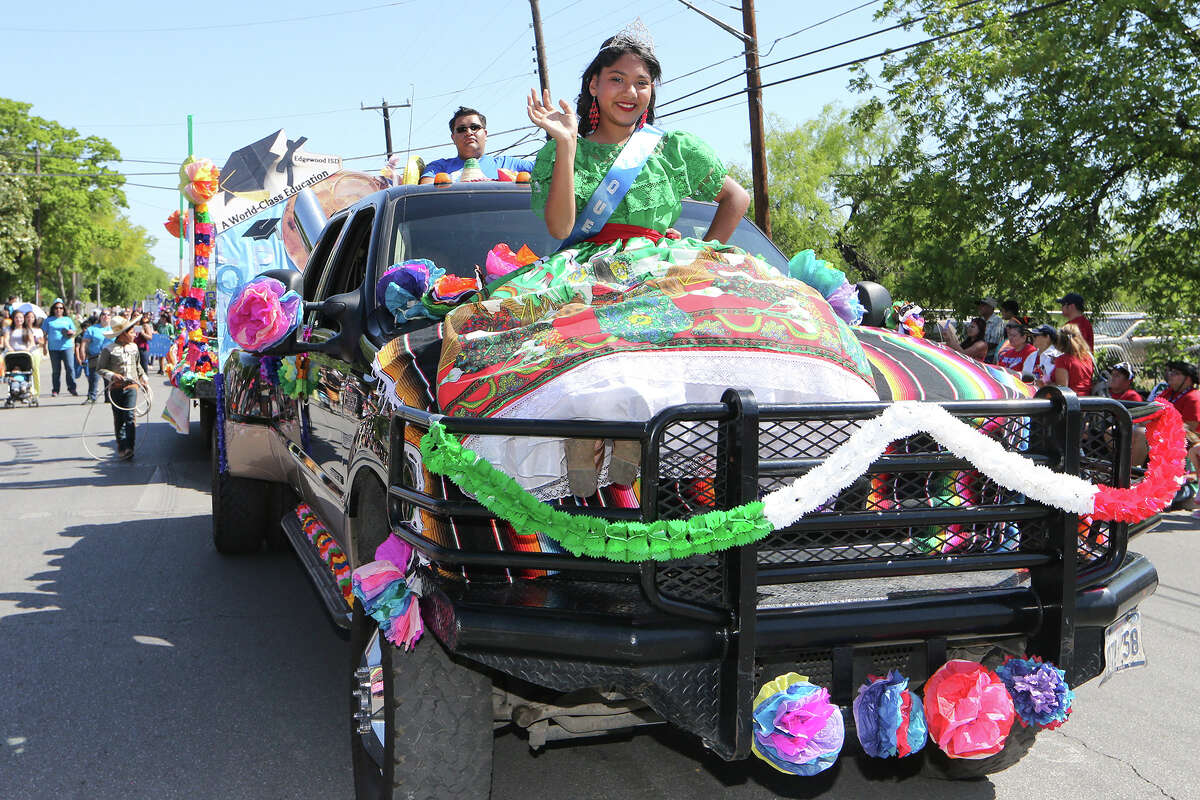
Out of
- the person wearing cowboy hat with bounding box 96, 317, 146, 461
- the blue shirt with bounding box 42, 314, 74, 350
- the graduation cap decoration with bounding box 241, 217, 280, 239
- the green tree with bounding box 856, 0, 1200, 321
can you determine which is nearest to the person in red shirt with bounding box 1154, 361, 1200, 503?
the green tree with bounding box 856, 0, 1200, 321

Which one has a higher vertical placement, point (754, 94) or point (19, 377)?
point (754, 94)

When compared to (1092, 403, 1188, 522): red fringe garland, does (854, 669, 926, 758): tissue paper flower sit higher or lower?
lower

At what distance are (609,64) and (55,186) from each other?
6269cm

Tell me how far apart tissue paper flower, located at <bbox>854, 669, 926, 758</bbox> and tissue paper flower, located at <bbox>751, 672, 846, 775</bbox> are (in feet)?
0.40

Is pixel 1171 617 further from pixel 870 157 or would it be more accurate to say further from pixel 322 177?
pixel 870 157

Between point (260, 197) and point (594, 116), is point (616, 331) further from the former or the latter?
point (260, 197)

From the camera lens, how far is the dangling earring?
3.24 metres

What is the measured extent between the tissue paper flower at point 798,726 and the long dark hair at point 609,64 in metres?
1.88

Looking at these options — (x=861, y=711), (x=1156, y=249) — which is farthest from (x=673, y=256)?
(x=1156, y=249)

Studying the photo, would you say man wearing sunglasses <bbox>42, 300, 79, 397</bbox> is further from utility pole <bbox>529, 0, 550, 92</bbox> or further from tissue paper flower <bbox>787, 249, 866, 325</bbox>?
tissue paper flower <bbox>787, 249, 866, 325</bbox>

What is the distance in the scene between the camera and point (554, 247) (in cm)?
379

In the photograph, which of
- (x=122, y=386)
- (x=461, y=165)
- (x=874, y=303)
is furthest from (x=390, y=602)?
(x=122, y=386)

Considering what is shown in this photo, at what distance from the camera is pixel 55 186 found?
56.8m

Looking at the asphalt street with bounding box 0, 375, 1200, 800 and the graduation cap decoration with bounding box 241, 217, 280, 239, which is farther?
the graduation cap decoration with bounding box 241, 217, 280, 239
